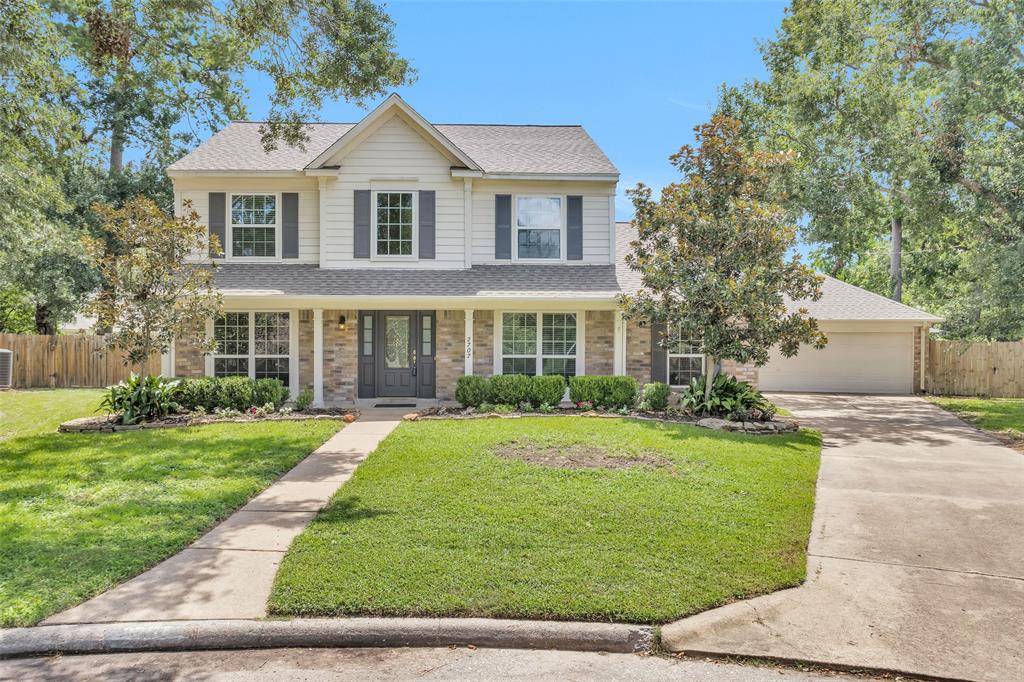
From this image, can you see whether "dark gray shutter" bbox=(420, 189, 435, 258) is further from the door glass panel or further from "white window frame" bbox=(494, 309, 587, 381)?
"white window frame" bbox=(494, 309, 587, 381)

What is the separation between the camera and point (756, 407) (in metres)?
12.0

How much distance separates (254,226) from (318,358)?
11.8 feet

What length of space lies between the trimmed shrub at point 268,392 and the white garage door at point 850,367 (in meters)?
15.1

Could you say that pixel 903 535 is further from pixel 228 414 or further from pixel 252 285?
pixel 252 285

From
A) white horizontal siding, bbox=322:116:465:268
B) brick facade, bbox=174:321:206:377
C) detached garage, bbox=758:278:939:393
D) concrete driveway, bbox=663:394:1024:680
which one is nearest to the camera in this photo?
concrete driveway, bbox=663:394:1024:680

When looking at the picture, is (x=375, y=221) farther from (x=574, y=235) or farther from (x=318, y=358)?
(x=574, y=235)

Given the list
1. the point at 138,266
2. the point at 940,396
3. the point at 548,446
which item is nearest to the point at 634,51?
the point at 548,446

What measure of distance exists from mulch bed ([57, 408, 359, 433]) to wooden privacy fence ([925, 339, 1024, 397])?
18.3 m

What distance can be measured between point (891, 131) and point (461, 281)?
34.4 feet

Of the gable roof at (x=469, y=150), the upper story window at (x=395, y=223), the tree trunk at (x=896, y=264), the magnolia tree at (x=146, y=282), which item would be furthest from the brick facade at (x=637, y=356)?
the tree trunk at (x=896, y=264)

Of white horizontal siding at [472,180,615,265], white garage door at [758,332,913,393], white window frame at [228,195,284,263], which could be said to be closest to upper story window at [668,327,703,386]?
white horizontal siding at [472,180,615,265]

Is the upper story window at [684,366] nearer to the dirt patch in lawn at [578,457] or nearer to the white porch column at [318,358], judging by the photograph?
the dirt patch in lawn at [578,457]

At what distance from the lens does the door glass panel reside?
14305 mm

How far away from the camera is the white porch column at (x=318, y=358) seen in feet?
45.1
